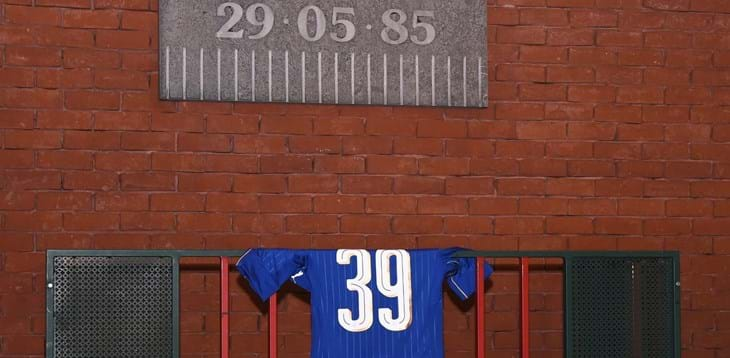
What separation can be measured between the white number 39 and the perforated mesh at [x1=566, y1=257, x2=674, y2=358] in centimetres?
66

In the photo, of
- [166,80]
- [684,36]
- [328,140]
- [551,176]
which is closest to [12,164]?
[166,80]

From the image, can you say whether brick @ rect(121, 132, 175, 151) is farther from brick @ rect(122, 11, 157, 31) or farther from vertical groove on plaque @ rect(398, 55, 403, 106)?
vertical groove on plaque @ rect(398, 55, 403, 106)

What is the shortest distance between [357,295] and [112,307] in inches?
34.5

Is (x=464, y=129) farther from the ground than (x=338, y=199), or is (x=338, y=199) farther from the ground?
(x=464, y=129)

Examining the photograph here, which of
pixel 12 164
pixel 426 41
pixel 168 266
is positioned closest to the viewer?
pixel 168 266

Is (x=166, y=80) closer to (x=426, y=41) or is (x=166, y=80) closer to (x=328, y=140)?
(x=328, y=140)

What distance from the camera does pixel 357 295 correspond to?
4180 mm

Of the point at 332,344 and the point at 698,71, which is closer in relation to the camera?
the point at 332,344

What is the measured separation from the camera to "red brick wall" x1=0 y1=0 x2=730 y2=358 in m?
4.53

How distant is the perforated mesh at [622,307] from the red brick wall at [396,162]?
50 cm

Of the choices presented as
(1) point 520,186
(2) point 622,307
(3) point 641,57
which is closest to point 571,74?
(3) point 641,57

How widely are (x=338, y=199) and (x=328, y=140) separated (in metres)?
0.25

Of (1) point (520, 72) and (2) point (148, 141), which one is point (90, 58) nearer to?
(2) point (148, 141)

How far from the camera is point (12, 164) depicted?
14.7 ft
